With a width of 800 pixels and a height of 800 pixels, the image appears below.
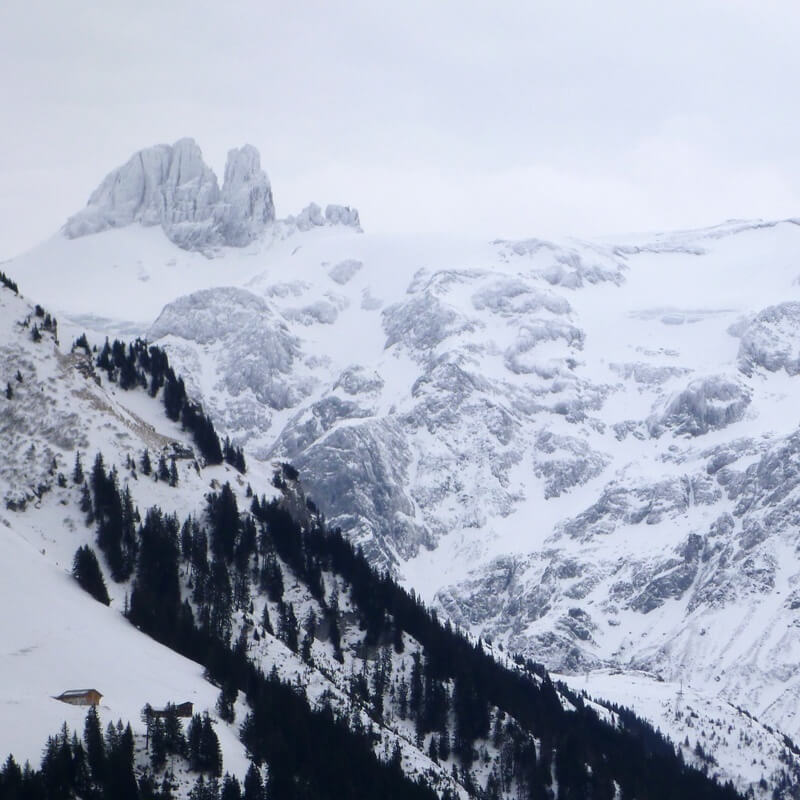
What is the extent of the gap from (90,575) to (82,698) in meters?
38.1

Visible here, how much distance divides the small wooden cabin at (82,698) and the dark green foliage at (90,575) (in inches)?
1371

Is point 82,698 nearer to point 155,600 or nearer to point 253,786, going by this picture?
point 253,786

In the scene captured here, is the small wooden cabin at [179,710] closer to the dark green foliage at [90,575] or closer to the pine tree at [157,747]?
the pine tree at [157,747]

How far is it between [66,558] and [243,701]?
38.1 metres

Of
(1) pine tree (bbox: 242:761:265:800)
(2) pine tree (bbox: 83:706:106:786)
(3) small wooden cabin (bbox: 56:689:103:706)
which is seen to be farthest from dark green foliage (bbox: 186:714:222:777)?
(3) small wooden cabin (bbox: 56:689:103:706)

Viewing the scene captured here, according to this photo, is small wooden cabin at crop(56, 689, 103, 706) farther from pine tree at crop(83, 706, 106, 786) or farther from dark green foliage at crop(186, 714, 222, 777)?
dark green foliage at crop(186, 714, 222, 777)

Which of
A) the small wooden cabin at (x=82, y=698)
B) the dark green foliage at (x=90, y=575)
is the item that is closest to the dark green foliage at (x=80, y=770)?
the small wooden cabin at (x=82, y=698)

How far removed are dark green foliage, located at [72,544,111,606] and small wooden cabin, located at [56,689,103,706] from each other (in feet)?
114

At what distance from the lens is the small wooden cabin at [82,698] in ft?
501

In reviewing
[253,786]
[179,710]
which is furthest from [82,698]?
[253,786]

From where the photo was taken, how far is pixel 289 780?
155 meters

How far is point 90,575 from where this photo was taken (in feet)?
623

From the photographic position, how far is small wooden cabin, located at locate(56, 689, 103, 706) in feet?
501

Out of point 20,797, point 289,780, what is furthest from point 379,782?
point 20,797
